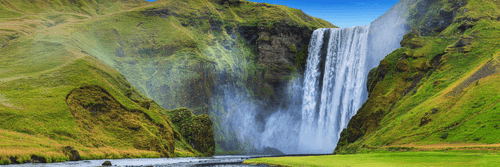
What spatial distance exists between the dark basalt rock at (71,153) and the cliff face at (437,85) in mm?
42297

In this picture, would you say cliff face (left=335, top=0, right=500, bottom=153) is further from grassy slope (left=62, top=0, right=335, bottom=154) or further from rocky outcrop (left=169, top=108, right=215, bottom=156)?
grassy slope (left=62, top=0, right=335, bottom=154)

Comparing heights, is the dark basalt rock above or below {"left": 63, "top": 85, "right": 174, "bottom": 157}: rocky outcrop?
below

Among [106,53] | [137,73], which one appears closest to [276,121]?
[137,73]

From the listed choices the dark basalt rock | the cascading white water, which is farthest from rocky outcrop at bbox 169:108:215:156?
the dark basalt rock

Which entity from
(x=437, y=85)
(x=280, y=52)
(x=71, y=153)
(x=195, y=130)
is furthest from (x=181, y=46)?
(x=437, y=85)

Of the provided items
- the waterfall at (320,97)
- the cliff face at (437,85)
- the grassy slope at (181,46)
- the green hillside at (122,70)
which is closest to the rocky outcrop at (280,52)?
the green hillside at (122,70)

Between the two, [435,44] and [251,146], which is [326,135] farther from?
[435,44]

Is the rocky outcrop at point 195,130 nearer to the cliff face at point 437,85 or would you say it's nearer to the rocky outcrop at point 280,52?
the cliff face at point 437,85

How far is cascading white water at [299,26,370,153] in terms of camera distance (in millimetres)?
94188

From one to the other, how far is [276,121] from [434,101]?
85448 mm

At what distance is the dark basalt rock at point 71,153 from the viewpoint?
4478 centimetres

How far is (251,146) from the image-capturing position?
421 ft

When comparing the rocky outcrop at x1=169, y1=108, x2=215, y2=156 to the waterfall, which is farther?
the waterfall

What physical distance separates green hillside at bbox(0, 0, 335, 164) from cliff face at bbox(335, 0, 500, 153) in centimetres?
4166
